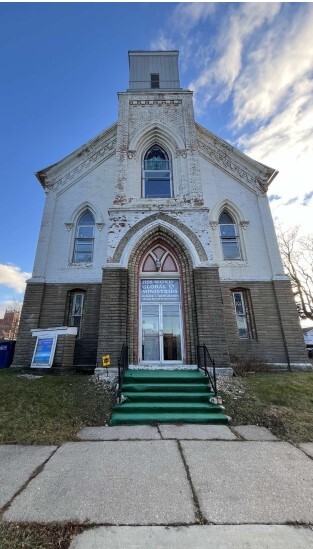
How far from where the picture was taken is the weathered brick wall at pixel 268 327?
10516 millimetres

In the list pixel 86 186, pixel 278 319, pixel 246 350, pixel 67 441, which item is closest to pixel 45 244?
pixel 86 186

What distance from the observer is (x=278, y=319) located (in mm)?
10984

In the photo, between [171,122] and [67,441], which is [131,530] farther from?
[171,122]

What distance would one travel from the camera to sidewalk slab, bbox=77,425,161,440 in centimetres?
457

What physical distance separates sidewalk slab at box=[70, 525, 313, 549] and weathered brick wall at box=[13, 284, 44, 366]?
357 inches

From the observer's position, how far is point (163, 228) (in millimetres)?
9727

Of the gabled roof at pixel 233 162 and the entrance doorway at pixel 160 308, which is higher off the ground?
the gabled roof at pixel 233 162

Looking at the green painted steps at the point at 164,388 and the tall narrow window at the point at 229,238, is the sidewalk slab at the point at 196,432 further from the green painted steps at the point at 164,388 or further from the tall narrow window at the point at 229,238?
the tall narrow window at the point at 229,238

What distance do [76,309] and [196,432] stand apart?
7872 mm

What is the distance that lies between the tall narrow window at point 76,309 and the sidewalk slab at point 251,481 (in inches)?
308

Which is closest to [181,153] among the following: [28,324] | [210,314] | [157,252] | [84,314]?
[157,252]

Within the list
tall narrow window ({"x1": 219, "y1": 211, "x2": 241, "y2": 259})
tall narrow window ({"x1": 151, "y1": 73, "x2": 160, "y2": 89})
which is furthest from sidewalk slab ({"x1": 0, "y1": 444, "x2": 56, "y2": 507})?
tall narrow window ({"x1": 151, "y1": 73, "x2": 160, "y2": 89})

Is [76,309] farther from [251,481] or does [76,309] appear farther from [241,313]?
[251,481]

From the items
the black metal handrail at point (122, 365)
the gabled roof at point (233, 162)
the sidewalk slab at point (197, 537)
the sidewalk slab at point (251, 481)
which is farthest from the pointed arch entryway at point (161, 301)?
the gabled roof at point (233, 162)
